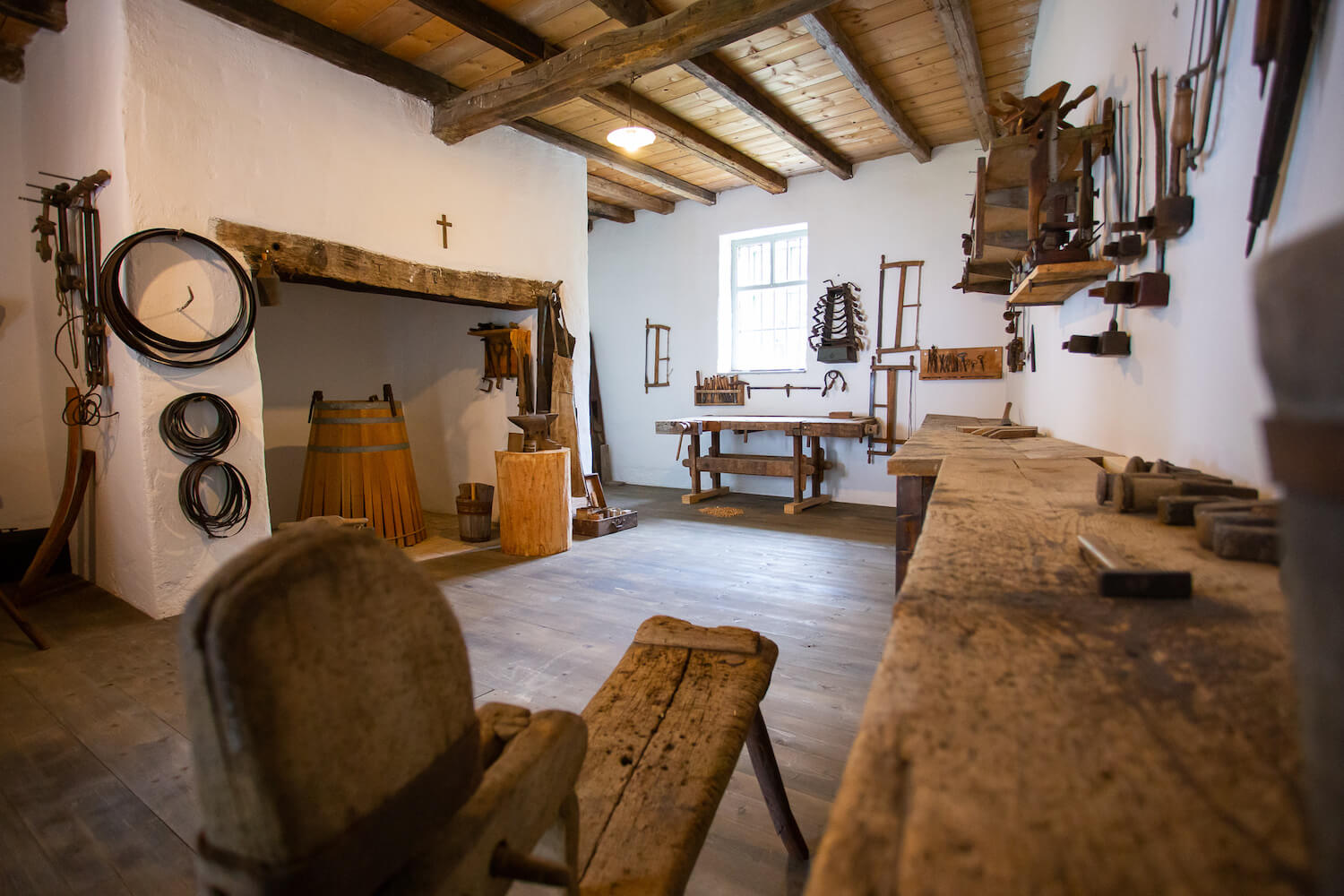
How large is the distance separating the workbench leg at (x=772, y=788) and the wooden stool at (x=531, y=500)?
2.92 m

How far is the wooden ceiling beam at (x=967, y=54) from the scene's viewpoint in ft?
11.0

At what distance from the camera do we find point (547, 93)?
12.1 feet

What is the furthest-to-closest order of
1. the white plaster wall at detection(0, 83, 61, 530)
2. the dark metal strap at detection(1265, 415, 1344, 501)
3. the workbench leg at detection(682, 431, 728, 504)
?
the workbench leg at detection(682, 431, 728, 504) < the white plaster wall at detection(0, 83, 61, 530) < the dark metal strap at detection(1265, 415, 1344, 501)

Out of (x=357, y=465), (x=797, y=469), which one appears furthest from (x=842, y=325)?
(x=357, y=465)

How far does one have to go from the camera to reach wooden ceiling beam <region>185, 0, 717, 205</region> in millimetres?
3205

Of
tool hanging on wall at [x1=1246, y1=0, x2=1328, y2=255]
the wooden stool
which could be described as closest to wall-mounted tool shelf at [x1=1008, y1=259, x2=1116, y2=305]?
tool hanging on wall at [x1=1246, y1=0, x2=1328, y2=255]

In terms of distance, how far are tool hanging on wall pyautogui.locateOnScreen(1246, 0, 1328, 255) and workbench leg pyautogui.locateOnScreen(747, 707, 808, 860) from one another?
4.66ft

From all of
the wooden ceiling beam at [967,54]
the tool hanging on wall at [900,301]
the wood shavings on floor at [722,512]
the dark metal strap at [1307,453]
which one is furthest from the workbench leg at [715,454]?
the dark metal strap at [1307,453]

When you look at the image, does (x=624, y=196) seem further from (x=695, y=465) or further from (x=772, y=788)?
(x=772, y=788)

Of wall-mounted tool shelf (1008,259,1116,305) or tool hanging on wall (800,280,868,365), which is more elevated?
tool hanging on wall (800,280,868,365)

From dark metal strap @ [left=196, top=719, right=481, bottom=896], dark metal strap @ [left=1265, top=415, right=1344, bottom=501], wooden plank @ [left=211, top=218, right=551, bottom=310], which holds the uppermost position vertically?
wooden plank @ [left=211, top=218, right=551, bottom=310]

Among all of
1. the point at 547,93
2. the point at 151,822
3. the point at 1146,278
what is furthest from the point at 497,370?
the point at 1146,278

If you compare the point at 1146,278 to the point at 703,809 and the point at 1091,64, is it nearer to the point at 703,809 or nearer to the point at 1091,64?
the point at 1091,64

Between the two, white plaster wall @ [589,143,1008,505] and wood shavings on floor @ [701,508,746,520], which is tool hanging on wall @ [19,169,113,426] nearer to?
wood shavings on floor @ [701,508,746,520]
